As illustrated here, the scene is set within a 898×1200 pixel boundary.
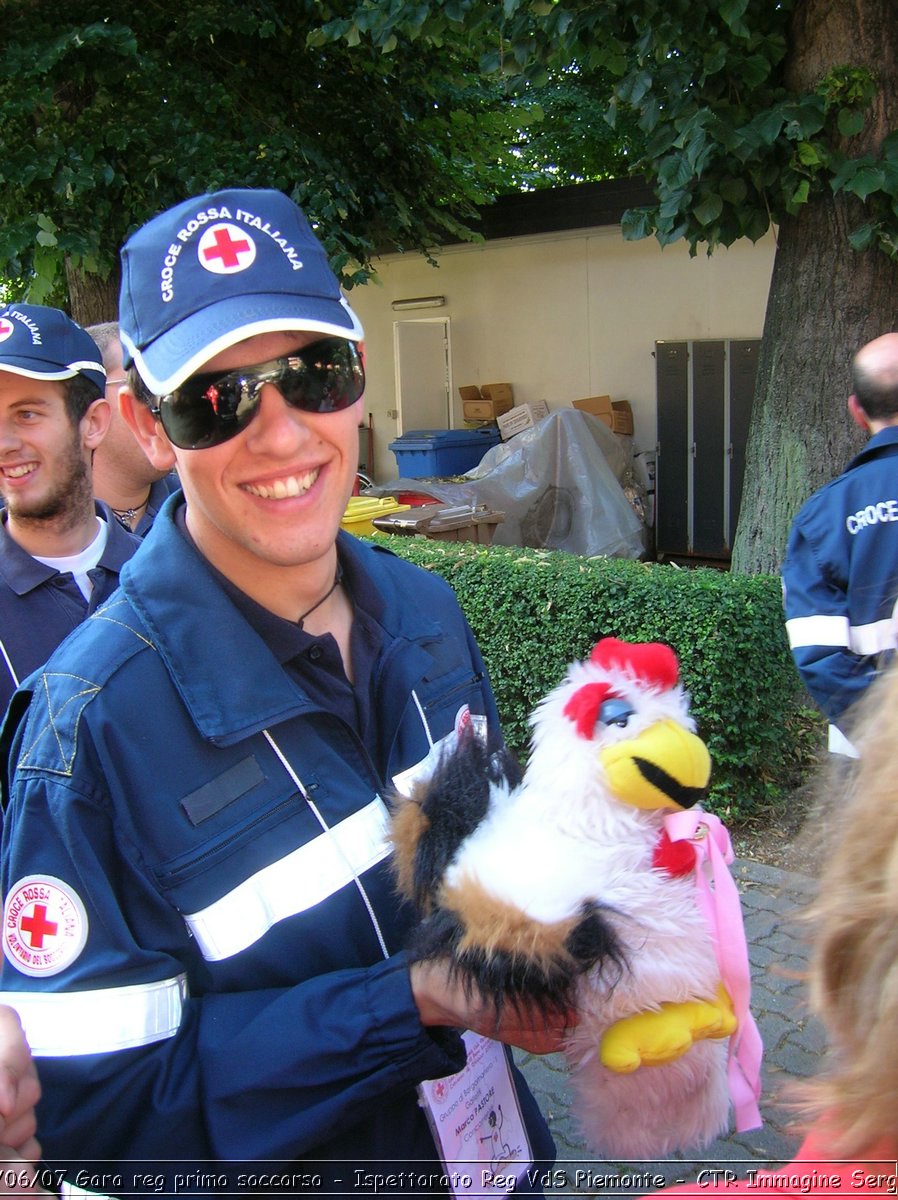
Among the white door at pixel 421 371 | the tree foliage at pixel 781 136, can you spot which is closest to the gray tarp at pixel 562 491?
the white door at pixel 421 371

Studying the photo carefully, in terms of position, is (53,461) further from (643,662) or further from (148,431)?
(643,662)

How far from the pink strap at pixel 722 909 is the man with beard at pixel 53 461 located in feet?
6.87

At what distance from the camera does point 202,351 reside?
143 centimetres

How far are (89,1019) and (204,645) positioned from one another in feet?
1.73

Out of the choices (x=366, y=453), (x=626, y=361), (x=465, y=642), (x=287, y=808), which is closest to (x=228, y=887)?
(x=287, y=808)

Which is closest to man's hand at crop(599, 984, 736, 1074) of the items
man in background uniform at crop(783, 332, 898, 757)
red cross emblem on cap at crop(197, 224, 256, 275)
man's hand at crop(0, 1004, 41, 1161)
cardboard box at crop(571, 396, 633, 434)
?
man's hand at crop(0, 1004, 41, 1161)

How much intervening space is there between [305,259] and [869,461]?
2784 millimetres

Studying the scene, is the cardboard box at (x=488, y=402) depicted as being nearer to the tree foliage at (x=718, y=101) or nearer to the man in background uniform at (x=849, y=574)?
the tree foliage at (x=718, y=101)

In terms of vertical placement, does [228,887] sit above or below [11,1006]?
above

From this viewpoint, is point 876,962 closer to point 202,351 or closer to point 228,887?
point 228,887

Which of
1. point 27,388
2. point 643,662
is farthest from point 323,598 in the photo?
point 27,388

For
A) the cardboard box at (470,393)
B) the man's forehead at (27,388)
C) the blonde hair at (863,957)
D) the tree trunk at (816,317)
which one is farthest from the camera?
the cardboard box at (470,393)

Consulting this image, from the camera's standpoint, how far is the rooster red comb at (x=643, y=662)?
53.7 inches

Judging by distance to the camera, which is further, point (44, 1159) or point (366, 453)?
point (366, 453)
